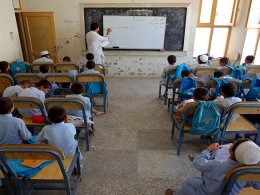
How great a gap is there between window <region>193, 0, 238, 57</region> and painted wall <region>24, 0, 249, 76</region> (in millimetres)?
263

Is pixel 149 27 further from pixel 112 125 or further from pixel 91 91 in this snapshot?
pixel 112 125

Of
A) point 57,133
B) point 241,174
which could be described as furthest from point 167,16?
point 241,174

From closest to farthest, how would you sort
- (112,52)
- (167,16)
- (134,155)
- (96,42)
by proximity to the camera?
(134,155) < (96,42) < (167,16) < (112,52)

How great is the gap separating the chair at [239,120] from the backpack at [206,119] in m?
0.10

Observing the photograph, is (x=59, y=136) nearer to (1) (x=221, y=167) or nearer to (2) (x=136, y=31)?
(1) (x=221, y=167)

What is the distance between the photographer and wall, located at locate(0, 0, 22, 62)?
4.48 meters

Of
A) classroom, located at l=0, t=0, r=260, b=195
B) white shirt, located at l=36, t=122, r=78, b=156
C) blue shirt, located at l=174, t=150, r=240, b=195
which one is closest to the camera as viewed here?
blue shirt, located at l=174, t=150, r=240, b=195

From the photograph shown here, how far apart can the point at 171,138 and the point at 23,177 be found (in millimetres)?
1968

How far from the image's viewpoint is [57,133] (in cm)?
190

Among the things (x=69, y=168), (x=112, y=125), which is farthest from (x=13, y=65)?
(x=69, y=168)

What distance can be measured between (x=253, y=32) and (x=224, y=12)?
0.96 meters

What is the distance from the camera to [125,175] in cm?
238

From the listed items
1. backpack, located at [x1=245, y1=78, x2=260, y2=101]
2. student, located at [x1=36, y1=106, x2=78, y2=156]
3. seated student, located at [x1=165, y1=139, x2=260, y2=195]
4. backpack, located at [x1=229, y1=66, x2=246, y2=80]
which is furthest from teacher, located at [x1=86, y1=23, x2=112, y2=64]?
seated student, located at [x1=165, y1=139, x2=260, y2=195]

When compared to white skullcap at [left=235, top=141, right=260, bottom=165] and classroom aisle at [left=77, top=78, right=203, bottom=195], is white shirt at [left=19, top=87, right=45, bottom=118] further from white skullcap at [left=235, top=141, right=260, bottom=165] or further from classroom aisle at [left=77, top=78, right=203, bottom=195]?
white skullcap at [left=235, top=141, right=260, bottom=165]
